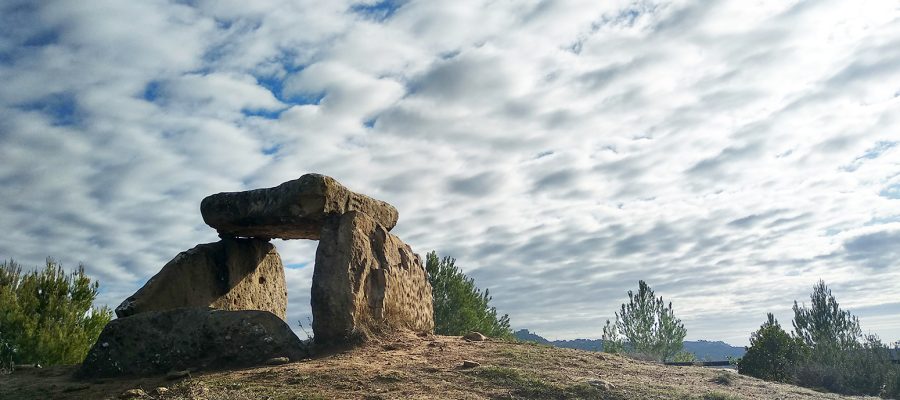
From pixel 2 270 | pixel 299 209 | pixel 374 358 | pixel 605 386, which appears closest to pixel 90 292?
pixel 2 270

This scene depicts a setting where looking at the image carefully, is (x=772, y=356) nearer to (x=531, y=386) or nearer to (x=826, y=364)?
(x=826, y=364)

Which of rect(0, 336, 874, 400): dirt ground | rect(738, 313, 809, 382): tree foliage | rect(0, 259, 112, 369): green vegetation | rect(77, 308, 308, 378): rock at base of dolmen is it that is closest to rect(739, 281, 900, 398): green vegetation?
rect(738, 313, 809, 382): tree foliage

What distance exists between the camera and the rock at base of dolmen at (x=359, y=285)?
11914 millimetres

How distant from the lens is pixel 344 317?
1191 centimetres

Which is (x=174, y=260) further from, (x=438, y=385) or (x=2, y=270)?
(x=2, y=270)

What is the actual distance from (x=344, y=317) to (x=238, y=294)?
3765mm

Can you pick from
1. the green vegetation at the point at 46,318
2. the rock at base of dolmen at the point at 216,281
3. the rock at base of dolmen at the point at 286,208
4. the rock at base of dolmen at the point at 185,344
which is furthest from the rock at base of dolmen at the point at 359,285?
the green vegetation at the point at 46,318

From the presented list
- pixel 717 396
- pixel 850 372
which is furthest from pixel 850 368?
pixel 717 396

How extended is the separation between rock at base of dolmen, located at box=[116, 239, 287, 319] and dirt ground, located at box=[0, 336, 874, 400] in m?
1.96

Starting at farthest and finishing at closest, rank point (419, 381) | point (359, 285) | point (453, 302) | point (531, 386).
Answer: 1. point (453, 302)
2. point (359, 285)
3. point (531, 386)
4. point (419, 381)

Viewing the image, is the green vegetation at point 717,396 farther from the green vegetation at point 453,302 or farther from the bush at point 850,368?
the green vegetation at point 453,302

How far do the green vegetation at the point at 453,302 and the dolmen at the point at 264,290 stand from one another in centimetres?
1316

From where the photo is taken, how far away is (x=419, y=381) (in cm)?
973

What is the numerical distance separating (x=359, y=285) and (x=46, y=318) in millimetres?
12388
